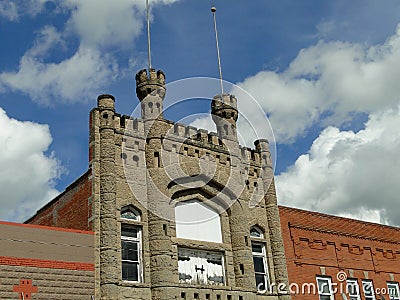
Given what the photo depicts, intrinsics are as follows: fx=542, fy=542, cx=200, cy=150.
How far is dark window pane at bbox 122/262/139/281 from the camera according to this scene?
19391mm

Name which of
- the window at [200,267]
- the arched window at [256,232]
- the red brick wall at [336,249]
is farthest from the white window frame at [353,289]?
the window at [200,267]

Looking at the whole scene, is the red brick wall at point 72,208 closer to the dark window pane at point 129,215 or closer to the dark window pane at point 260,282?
the dark window pane at point 129,215

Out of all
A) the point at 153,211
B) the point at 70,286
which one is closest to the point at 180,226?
the point at 153,211

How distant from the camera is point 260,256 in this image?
2408 cm

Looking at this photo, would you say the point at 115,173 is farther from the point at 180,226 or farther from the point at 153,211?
the point at 180,226

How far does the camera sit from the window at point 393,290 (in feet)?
92.8

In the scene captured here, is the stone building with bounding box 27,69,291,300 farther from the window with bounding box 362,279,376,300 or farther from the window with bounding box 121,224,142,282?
the window with bounding box 362,279,376,300

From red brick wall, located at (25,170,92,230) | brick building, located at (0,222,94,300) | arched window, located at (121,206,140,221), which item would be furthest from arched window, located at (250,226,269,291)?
brick building, located at (0,222,94,300)

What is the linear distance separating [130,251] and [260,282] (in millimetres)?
6565

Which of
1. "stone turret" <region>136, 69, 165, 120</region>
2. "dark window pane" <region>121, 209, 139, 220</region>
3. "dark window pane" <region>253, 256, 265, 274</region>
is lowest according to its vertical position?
"dark window pane" <region>253, 256, 265, 274</region>

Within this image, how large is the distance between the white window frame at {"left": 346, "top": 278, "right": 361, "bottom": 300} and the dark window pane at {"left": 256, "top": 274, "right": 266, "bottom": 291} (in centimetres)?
537

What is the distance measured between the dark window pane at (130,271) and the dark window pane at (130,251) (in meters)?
0.22

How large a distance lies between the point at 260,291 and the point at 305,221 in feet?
17.1

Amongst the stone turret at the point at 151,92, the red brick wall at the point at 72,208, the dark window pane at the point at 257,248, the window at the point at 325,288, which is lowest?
the window at the point at 325,288
